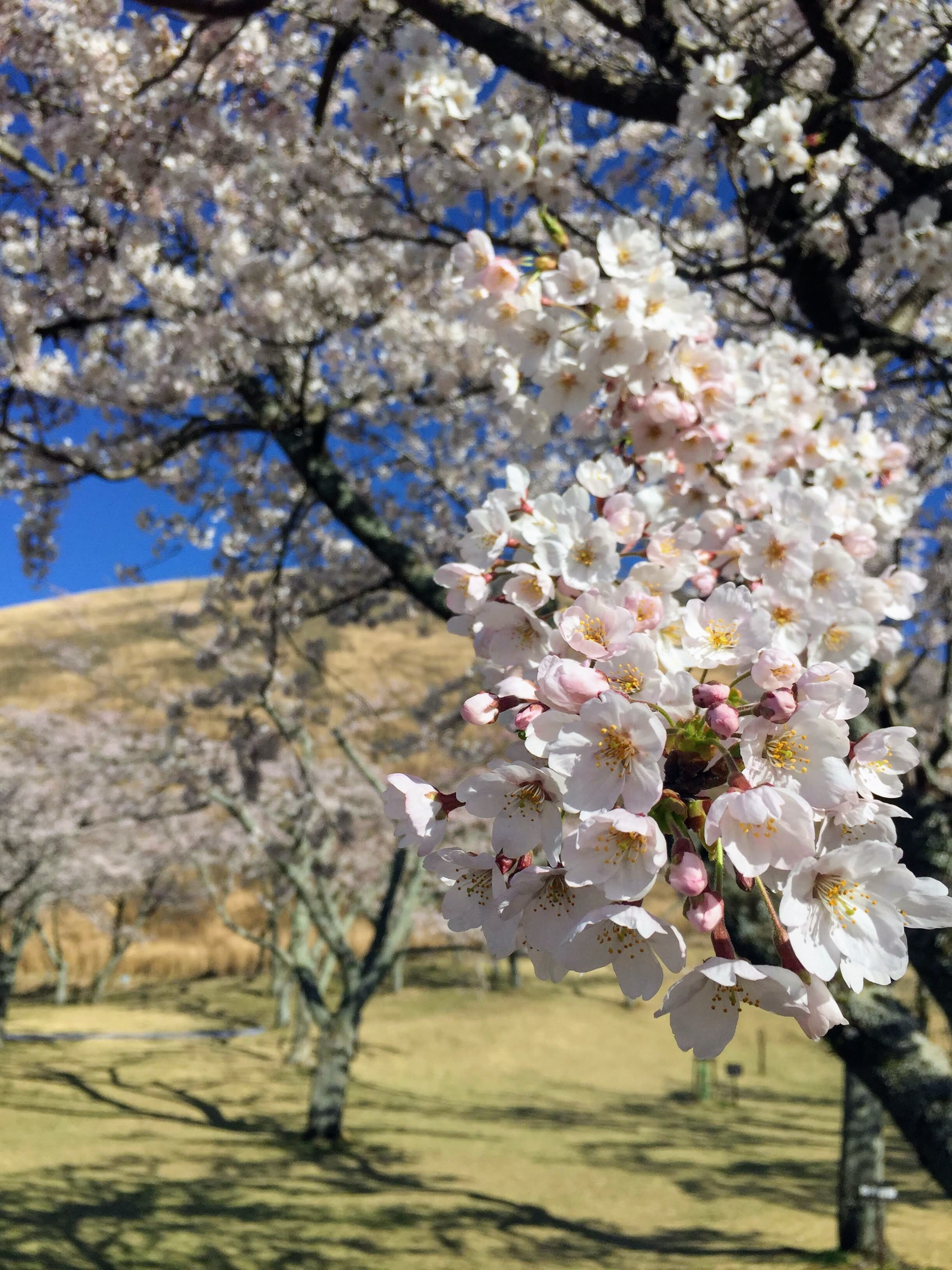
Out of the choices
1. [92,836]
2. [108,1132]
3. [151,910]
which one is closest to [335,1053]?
[108,1132]

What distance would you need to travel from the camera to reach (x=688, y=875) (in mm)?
819

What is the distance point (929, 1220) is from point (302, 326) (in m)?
9.94

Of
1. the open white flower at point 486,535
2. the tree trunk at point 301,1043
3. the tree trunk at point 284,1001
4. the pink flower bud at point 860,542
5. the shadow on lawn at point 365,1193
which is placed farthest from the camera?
the tree trunk at point 284,1001

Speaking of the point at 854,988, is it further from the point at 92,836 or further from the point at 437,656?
the point at 437,656

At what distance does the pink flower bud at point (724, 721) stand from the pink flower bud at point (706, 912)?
0.51ft

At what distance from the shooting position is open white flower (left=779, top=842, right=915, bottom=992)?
2.64 feet

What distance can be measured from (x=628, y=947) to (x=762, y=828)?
19cm

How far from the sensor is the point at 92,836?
2116cm

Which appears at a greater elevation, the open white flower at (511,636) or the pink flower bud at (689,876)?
the open white flower at (511,636)

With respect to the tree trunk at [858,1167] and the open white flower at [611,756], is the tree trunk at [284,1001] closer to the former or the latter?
the tree trunk at [858,1167]

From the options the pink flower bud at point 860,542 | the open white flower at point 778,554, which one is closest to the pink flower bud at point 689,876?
the open white flower at point 778,554

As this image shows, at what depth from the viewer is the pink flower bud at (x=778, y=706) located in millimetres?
841

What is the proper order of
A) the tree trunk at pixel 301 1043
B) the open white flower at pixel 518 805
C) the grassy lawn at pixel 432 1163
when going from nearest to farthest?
the open white flower at pixel 518 805, the grassy lawn at pixel 432 1163, the tree trunk at pixel 301 1043

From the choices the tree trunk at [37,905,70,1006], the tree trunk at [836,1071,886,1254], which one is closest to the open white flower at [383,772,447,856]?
the tree trunk at [836,1071,886,1254]
